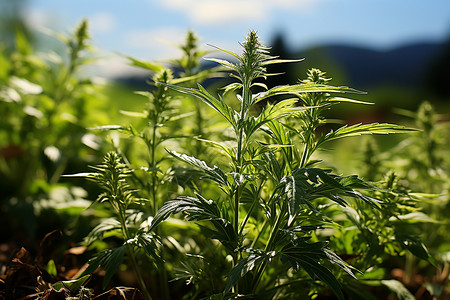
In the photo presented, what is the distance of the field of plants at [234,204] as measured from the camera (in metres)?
0.90

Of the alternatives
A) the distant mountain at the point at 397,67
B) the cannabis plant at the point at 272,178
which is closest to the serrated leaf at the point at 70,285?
the cannabis plant at the point at 272,178

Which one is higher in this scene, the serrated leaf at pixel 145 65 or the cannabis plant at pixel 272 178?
the serrated leaf at pixel 145 65

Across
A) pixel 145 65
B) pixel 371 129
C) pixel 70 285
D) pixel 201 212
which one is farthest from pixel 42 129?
pixel 371 129

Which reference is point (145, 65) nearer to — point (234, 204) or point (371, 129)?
point (234, 204)

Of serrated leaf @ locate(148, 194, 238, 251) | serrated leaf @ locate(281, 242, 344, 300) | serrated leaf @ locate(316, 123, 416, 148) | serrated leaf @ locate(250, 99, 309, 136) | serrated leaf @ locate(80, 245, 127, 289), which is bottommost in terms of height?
serrated leaf @ locate(80, 245, 127, 289)

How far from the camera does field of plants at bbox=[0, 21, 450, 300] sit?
904 mm

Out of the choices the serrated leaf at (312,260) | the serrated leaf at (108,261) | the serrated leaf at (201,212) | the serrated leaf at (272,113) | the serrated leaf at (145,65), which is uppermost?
the serrated leaf at (145,65)

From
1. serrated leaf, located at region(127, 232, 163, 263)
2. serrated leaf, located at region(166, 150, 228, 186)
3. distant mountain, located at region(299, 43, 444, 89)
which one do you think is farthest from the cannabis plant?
distant mountain, located at region(299, 43, 444, 89)

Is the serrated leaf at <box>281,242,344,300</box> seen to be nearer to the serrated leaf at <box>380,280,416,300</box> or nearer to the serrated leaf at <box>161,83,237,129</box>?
the serrated leaf at <box>161,83,237,129</box>

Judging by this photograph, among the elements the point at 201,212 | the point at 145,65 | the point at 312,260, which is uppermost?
the point at 145,65

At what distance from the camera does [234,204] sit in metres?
1.02

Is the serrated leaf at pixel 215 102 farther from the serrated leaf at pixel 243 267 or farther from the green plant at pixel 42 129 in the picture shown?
the green plant at pixel 42 129

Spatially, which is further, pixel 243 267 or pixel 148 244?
pixel 148 244

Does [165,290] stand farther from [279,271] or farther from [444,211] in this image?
[444,211]
